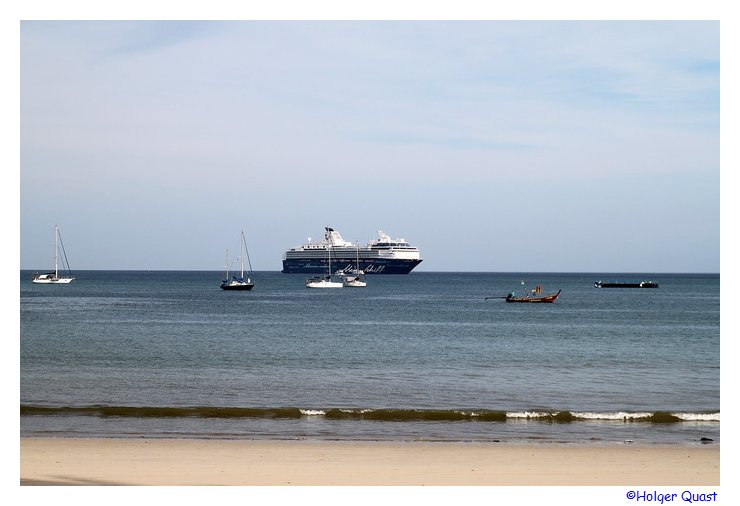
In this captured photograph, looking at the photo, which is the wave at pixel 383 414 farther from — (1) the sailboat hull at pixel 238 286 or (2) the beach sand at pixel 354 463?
(1) the sailboat hull at pixel 238 286

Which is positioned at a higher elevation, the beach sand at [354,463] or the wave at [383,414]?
the beach sand at [354,463]

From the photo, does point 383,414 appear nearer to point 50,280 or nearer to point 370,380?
point 370,380

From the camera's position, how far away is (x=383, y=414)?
48.9 ft

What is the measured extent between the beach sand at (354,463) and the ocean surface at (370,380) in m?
0.97

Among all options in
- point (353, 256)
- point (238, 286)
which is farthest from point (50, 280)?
point (353, 256)

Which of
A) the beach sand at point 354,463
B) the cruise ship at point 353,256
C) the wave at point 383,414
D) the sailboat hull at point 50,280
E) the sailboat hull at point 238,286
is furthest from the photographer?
the cruise ship at point 353,256

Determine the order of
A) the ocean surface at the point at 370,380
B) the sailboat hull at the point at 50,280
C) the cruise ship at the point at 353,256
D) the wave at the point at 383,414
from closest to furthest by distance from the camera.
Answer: the ocean surface at the point at 370,380
the wave at the point at 383,414
the sailboat hull at the point at 50,280
the cruise ship at the point at 353,256

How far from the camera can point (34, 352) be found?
2594cm

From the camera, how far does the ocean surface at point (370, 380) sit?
13.7m

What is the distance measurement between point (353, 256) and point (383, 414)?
428 ft

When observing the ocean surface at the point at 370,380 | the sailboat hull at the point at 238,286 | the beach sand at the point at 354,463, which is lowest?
the sailboat hull at the point at 238,286

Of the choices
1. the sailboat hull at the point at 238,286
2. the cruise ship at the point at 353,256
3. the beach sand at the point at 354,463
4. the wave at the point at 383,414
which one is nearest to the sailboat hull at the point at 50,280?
the sailboat hull at the point at 238,286

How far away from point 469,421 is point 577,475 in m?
4.85
